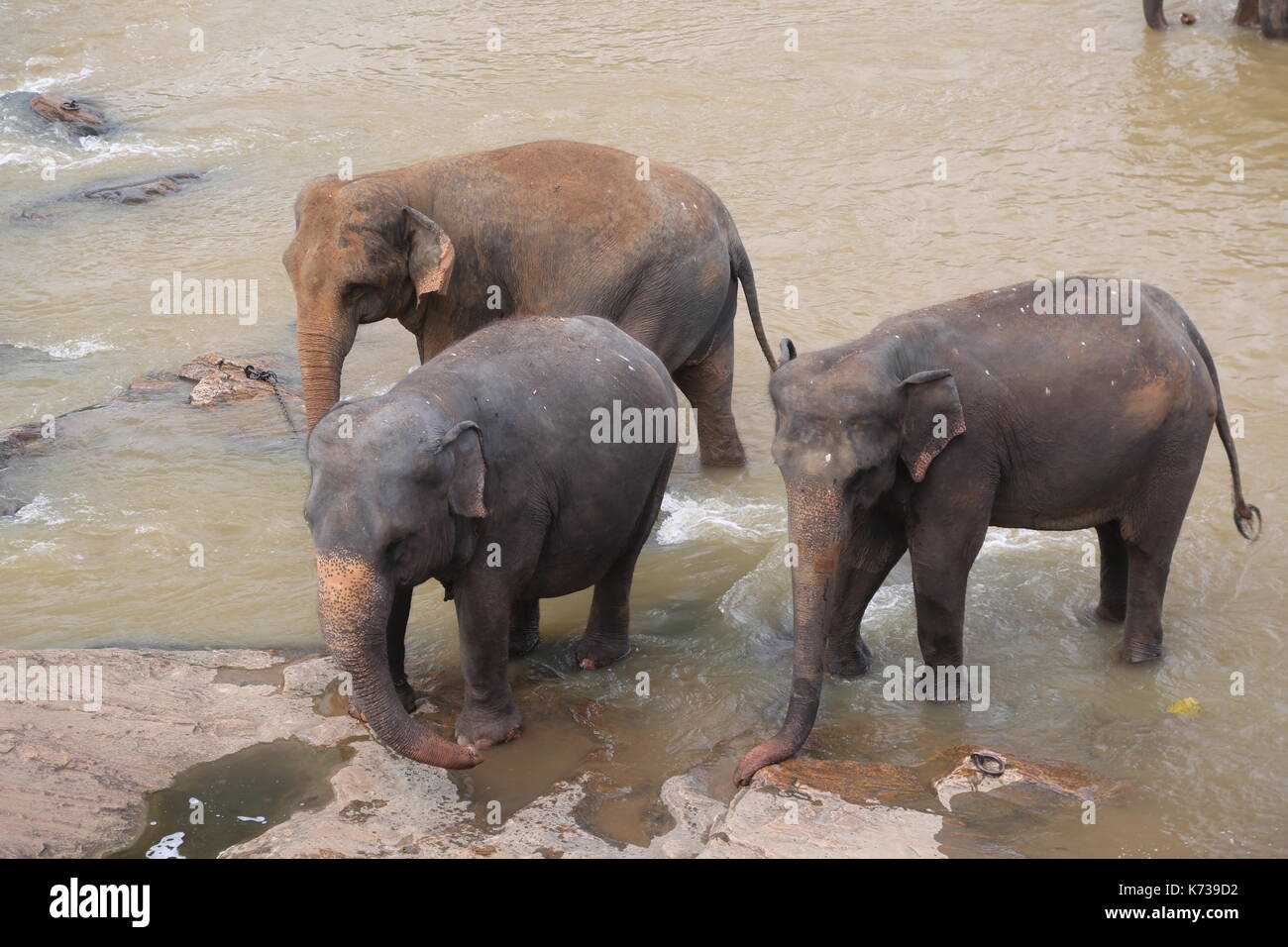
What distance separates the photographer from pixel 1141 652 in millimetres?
5547

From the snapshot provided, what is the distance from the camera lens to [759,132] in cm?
1290

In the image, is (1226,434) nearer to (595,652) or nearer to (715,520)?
(715,520)

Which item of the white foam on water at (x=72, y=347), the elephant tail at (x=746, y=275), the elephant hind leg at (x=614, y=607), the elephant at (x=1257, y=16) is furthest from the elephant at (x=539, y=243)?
the elephant at (x=1257, y=16)

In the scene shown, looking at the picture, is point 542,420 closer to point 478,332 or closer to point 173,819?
point 478,332

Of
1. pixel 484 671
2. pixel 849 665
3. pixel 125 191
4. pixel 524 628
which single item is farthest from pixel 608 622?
pixel 125 191

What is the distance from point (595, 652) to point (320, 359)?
5.64 ft

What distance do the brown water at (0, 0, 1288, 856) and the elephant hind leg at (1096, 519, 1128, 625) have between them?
0.36ft

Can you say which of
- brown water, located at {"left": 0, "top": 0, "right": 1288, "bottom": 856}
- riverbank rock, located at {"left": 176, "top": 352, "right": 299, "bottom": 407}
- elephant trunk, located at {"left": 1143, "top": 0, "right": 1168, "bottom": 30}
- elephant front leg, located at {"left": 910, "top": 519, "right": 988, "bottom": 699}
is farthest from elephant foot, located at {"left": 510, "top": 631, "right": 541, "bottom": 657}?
elephant trunk, located at {"left": 1143, "top": 0, "right": 1168, "bottom": 30}

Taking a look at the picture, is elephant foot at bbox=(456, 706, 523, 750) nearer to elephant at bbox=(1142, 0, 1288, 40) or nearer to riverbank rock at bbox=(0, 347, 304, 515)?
riverbank rock at bbox=(0, 347, 304, 515)

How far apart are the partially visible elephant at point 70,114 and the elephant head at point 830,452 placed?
39.1ft

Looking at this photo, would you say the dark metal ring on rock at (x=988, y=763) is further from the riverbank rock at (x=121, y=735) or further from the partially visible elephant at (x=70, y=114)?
the partially visible elephant at (x=70, y=114)

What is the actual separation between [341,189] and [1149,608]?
12.2 ft

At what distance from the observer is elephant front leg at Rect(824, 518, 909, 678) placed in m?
5.25

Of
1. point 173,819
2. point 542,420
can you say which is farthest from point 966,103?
point 173,819
